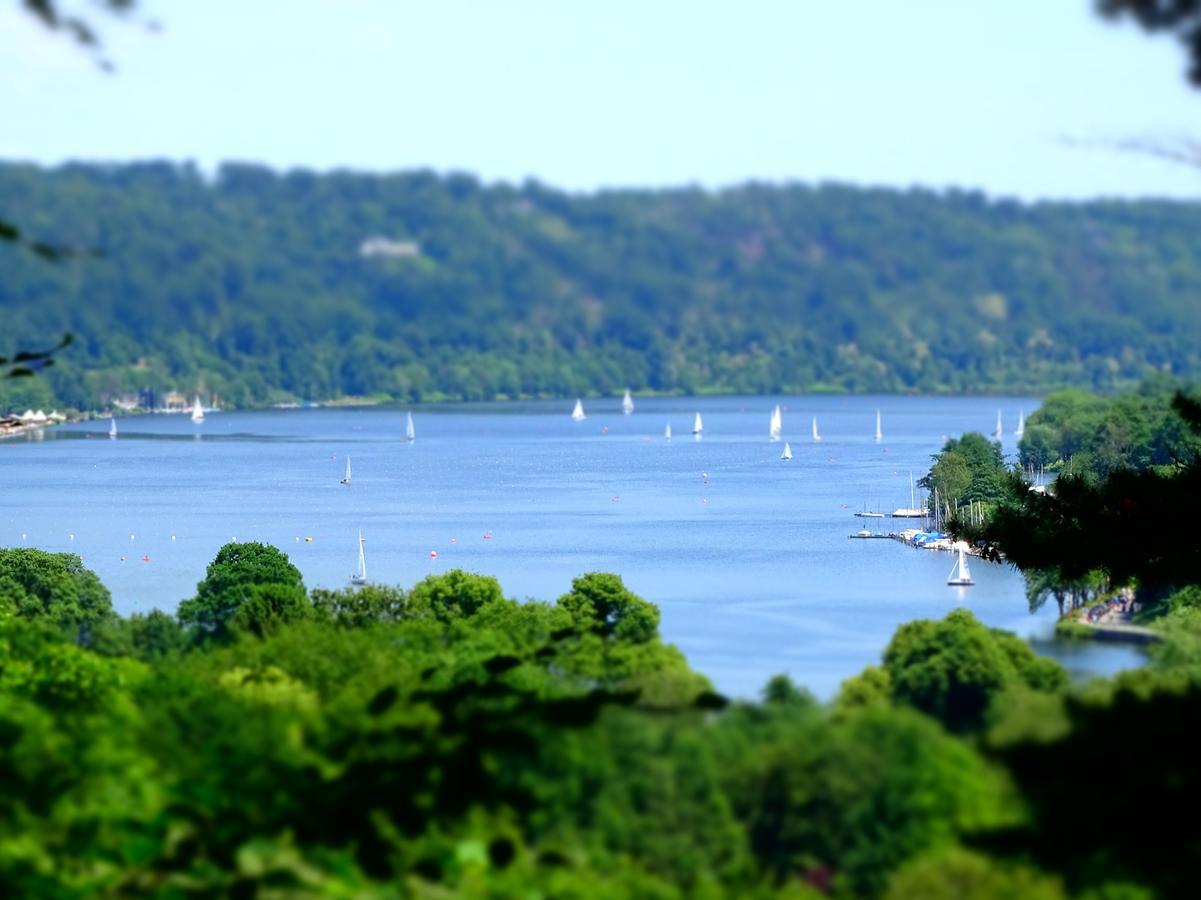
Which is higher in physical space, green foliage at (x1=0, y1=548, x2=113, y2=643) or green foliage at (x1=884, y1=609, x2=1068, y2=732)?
green foliage at (x1=884, y1=609, x2=1068, y2=732)

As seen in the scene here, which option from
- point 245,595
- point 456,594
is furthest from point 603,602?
point 245,595

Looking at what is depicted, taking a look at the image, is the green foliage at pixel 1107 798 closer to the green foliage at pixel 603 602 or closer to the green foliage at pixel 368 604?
the green foliage at pixel 368 604

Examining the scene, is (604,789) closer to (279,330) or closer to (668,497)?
(668,497)

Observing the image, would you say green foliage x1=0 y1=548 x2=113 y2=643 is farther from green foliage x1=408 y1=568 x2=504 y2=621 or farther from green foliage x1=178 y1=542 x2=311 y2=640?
green foliage x1=408 y1=568 x2=504 y2=621

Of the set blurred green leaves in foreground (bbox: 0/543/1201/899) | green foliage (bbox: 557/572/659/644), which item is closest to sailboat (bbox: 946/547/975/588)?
green foliage (bbox: 557/572/659/644)

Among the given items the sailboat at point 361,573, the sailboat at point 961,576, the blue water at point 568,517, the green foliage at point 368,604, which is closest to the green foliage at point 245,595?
the green foliage at point 368,604

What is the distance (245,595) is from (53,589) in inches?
156

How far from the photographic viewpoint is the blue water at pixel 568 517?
42.0 metres

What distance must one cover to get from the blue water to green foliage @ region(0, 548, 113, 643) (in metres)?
5.52

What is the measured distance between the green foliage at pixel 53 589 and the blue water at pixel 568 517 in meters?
5.52

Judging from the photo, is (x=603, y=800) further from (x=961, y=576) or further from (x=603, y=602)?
(x=961, y=576)

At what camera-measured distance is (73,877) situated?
15.1ft

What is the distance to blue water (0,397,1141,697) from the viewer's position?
42.0 m

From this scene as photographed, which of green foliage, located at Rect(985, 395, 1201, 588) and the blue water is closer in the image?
green foliage, located at Rect(985, 395, 1201, 588)
